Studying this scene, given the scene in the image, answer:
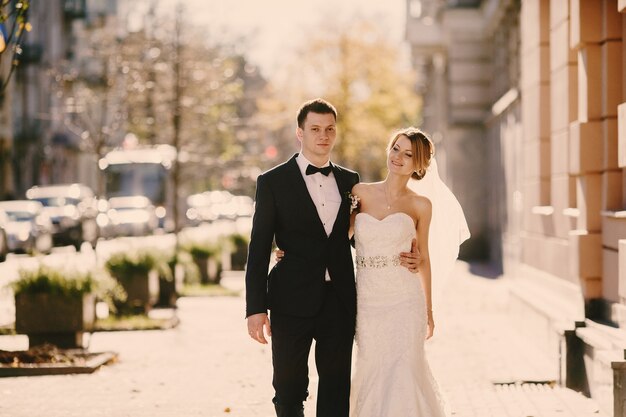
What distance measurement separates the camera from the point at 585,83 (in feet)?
34.8

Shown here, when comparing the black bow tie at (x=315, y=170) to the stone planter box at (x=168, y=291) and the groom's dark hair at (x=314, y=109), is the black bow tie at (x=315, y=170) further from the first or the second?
the stone planter box at (x=168, y=291)

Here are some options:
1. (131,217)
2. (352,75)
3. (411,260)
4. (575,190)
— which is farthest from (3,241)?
(411,260)

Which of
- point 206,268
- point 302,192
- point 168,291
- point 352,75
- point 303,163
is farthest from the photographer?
point 352,75

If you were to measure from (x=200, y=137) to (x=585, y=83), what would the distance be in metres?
23.6

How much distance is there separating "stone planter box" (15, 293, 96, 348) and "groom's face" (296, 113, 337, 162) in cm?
639

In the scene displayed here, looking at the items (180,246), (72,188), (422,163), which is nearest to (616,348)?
(422,163)

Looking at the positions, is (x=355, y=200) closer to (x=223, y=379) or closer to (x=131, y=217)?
(x=223, y=379)

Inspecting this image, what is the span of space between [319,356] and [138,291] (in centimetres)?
1075

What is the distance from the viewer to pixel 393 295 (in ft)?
22.6

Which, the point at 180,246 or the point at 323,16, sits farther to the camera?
the point at 323,16

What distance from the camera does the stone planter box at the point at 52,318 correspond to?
12055mm

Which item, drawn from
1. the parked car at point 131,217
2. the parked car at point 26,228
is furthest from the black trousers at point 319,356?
the parked car at point 131,217

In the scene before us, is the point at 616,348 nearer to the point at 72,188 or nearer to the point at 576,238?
the point at 576,238

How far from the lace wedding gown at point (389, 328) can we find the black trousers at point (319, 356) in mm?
367
